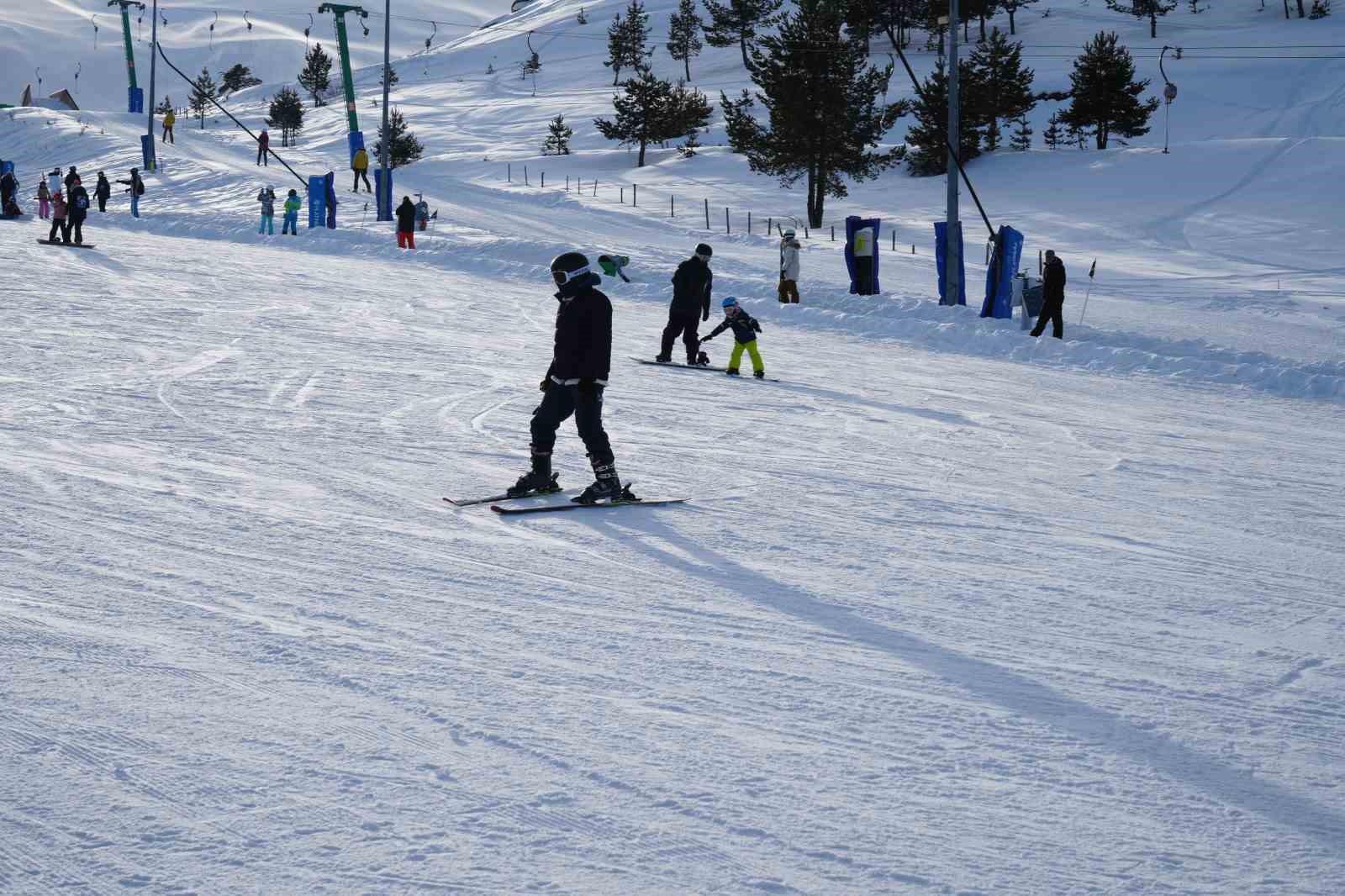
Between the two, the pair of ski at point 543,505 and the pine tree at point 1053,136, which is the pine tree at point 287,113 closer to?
the pine tree at point 1053,136

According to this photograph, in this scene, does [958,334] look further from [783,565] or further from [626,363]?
[783,565]

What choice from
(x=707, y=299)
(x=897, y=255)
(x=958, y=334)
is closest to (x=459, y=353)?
(x=707, y=299)

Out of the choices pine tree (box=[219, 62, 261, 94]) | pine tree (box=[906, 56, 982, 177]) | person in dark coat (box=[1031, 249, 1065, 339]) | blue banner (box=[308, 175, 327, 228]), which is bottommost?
person in dark coat (box=[1031, 249, 1065, 339])

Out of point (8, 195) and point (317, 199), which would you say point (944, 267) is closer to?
point (317, 199)

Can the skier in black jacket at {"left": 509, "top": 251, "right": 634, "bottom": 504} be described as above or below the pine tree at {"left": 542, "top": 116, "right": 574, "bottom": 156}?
below

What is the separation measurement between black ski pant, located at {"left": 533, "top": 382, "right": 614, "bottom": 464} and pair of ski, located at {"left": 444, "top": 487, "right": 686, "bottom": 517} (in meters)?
0.26

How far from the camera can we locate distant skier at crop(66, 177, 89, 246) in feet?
81.6

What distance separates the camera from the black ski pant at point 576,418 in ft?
25.3

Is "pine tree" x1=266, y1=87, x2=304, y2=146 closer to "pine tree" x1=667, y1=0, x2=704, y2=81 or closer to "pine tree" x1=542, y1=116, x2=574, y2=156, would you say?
"pine tree" x1=542, y1=116, x2=574, y2=156

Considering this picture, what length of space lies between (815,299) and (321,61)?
3418 inches

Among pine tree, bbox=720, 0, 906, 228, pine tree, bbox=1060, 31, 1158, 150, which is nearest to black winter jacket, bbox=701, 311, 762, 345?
pine tree, bbox=720, 0, 906, 228

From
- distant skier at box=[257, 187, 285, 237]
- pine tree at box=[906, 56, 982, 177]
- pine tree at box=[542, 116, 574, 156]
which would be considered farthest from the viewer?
pine tree at box=[542, 116, 574, 156]

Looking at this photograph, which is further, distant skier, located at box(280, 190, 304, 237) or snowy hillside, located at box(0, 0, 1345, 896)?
distant skier, located at box(280, 190, 304, 237)

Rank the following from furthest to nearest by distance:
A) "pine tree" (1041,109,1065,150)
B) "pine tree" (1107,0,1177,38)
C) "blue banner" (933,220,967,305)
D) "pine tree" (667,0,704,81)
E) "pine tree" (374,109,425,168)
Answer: "pine tree" (667,0,704,81) < "pine tree" (1107,0,1177,38) < "pine tree" (374,109,425,168) < "pine tree" (1041,109,1065,150) < "blue banner" (933,220,967,305)
